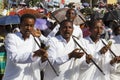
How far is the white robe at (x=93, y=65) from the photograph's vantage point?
19.3 ft

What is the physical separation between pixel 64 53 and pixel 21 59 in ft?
2.49

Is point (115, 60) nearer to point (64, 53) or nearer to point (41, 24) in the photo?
point (64, 53)

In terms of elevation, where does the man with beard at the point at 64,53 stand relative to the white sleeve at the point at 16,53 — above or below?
below

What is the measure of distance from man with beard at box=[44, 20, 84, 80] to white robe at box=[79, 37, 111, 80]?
0.11 metres

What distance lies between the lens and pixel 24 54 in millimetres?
5293

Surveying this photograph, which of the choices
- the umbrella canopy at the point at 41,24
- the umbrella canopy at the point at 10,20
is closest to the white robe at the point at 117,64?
the umbrella canopy at the point at 41,24

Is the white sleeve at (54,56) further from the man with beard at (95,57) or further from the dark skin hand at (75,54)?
the man with beard at (95,57)

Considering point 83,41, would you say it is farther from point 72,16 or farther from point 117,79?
point 72,16

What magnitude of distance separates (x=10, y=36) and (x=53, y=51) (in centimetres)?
65

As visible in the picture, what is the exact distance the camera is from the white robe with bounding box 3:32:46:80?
17.4ft

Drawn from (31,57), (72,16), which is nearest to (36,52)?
(31,57)

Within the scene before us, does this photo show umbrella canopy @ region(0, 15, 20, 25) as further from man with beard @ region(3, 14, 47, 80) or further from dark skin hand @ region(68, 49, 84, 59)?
dark skin hand @ region(68, 49, 84, 59)

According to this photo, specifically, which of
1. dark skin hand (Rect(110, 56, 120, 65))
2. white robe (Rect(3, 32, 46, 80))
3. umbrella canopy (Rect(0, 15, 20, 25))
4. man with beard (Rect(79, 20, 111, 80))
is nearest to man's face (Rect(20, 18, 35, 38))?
white robe (Rect(3, 32, 46, 80))

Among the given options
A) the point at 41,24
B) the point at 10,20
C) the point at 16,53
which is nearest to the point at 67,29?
the point at 16,53
